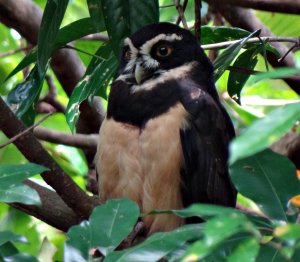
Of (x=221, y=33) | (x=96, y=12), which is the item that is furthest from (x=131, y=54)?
(x=221, y=33)

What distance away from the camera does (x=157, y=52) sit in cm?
341

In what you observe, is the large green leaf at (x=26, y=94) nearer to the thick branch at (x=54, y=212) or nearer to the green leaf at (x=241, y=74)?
the thick branch at (x=54, y=212)

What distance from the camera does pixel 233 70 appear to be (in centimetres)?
328

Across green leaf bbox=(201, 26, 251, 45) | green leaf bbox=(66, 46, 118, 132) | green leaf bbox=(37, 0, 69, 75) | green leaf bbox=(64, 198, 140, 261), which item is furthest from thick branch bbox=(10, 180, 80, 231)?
green leaf bbox=(201, 26, 251, 45)

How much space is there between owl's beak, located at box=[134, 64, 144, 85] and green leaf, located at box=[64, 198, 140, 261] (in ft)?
4.33

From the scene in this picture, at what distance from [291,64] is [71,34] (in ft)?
3.91

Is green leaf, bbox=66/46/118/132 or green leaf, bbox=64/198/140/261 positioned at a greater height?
green leaf, bbox=64/198/140/261

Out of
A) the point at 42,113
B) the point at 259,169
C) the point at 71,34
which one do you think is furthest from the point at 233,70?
the point at 42,113

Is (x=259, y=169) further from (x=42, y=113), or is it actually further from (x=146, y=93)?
(x=42, y=113)

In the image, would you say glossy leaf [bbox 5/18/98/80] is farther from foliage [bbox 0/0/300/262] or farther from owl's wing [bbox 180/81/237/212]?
owl's wing [bbox 180/81/237/212]

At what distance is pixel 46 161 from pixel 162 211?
52 centimetres

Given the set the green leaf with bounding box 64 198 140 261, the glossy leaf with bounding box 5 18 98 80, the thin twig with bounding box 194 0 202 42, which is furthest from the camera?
the glossy leaf with bounding box 5 18 98 80

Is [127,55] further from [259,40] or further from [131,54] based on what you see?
[259,40]

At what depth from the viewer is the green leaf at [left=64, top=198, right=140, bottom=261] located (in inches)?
74.8
